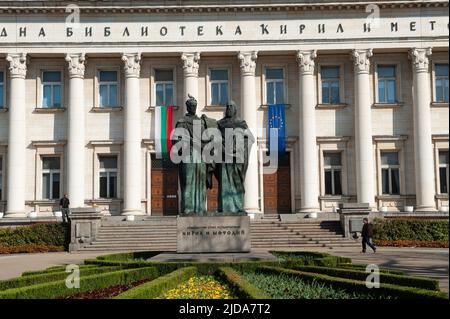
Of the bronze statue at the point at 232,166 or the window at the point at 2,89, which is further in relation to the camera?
the window at the point at 2,89

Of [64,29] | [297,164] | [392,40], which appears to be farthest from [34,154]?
[392,40]

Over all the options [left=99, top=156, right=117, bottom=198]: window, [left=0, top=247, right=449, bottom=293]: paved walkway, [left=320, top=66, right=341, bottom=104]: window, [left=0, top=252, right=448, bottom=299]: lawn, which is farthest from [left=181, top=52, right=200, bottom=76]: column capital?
[left=0, top=252, right=448, bottom=299]: lawn

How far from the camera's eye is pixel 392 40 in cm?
4081

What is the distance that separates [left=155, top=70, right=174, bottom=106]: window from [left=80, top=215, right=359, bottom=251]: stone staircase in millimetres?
9418

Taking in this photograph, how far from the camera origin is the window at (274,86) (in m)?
42.2

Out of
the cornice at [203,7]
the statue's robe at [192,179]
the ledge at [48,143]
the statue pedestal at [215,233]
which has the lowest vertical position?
the statue pedestal at [215,233]

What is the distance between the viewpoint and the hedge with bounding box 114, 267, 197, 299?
11515mm

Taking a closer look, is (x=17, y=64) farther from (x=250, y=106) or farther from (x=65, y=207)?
(x=250, y=106)

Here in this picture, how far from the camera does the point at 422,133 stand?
4050 cm

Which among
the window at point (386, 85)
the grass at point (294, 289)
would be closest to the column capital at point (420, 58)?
the window at point (386, 85)

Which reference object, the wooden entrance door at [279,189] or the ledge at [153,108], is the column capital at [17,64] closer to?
the ledge at [153,108]

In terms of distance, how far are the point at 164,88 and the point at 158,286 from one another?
30523 millimetres
